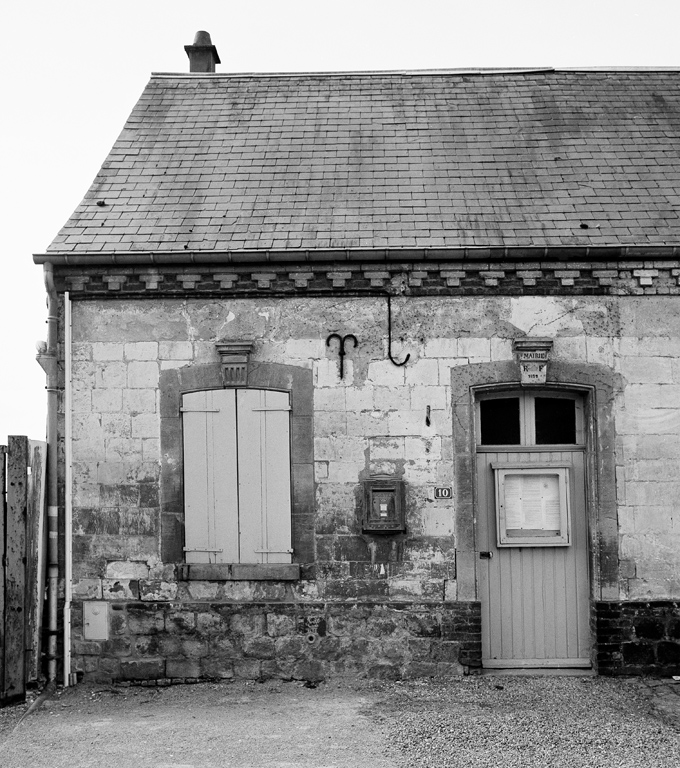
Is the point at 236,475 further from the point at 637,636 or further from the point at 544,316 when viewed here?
the point at 637,636

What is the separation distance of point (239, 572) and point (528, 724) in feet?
9.73

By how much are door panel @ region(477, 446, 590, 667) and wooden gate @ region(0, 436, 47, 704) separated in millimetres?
4254

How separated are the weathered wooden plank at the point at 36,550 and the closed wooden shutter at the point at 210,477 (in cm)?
137

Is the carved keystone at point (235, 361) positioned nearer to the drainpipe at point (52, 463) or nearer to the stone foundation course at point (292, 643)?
the drainpipe at point (52, 463)

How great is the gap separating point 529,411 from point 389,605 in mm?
2346

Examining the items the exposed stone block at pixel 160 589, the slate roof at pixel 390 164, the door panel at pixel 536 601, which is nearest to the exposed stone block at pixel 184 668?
the exposed stone block at pixel 160 589

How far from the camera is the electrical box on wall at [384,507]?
26.0 ft

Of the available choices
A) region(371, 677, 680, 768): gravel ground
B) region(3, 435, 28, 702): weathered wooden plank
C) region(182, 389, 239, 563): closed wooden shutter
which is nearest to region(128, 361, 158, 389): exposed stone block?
region(182, 389, 239, 563): closed wooden shutter

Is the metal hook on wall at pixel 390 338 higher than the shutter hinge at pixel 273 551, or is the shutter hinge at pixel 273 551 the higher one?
the metal hook on wall at pixel 390 338

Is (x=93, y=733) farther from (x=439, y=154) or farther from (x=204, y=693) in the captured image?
(x=439, y=154)

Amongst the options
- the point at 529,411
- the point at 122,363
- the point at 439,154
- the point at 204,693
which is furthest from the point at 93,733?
the point at 439,154

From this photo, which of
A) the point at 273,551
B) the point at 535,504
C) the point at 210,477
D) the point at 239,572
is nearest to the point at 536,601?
the point at 535,504

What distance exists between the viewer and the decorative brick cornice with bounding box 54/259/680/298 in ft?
26.7

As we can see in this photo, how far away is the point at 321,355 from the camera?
8.16m
